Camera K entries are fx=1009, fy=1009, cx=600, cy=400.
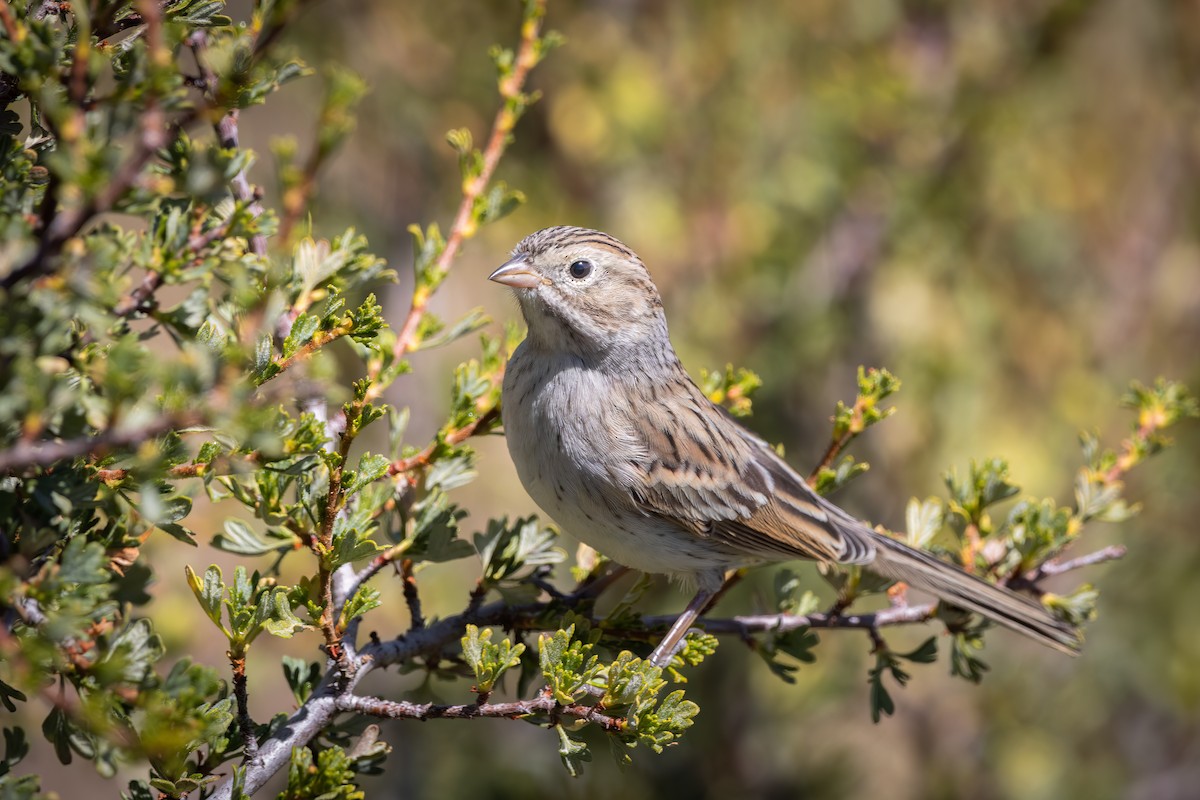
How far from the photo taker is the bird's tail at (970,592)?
2.91 m

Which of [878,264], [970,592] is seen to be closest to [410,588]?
[970,592]

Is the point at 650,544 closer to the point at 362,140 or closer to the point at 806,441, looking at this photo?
the point at 806,441

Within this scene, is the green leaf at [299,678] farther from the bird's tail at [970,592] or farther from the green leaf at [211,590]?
the bird's tail at [970,592]

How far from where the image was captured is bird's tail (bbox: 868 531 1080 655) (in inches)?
115

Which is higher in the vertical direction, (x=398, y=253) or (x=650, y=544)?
(x=398, y=253)

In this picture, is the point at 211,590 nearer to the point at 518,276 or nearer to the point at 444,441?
the point at 444,441

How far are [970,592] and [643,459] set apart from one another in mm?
1027

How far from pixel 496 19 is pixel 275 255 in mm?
4126

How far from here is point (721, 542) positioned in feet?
10.2

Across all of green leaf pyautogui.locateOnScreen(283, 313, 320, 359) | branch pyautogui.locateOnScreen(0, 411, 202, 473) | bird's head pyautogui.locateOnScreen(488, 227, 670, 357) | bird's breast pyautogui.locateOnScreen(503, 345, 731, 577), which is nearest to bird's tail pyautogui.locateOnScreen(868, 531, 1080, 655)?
bird's breast pyautogui.locateOnScreen(503, 345, 731, 577)

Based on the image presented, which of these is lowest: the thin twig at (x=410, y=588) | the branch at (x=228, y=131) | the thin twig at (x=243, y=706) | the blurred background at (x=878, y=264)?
the thin twig at (x=243, y=706)

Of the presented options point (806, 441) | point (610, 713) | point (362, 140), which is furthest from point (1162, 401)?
point (362, 140)

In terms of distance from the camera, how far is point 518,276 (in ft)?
10.2

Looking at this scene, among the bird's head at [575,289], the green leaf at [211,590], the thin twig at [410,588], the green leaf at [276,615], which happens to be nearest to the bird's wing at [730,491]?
the bird's head at [575,289]
